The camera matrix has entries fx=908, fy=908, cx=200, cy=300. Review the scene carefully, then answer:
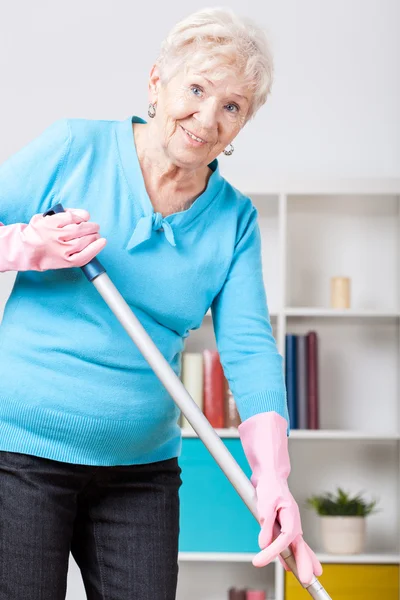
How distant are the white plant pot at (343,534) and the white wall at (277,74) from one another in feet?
4.32

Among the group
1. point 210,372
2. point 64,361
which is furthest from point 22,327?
point 210,372

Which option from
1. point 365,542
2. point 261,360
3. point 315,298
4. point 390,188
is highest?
point 390,188

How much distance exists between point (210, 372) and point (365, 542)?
92 centimetres

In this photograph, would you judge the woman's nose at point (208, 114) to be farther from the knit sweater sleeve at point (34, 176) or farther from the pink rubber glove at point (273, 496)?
the pink rubber glove at point (273, 496)

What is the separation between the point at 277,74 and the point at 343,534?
177cm

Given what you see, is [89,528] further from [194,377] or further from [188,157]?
[194,377]

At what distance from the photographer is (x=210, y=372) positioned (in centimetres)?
325

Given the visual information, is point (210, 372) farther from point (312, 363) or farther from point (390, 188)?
point (390, 188)

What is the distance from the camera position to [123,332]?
1.38 m

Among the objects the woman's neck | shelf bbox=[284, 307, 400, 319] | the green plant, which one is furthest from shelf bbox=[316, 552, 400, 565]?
the woman's neck

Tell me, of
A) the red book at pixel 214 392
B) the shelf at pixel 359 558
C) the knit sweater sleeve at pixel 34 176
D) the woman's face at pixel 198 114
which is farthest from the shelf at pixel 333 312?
the knit sweater sleeve at pixel 34 176

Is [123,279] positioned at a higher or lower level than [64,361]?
higher

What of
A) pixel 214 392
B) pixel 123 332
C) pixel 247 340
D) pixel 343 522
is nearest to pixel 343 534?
pixel 343 522

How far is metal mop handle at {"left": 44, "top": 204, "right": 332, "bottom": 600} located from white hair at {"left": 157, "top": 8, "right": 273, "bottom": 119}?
1.01 feet
